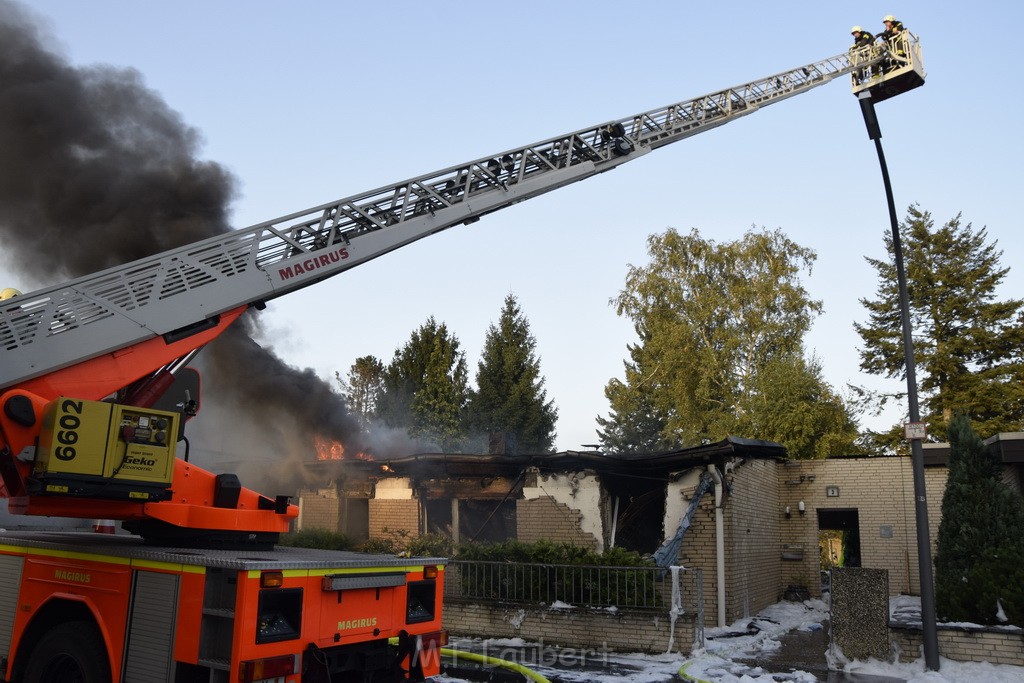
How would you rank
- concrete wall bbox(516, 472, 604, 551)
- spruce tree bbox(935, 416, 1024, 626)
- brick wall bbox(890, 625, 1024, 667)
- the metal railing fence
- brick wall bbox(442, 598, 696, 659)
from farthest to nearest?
concrete wall bbox(516, 472, 604, 551), the metal railing fence, brick wall bbox(442, 598, 696, 659), spruce tree bbox(935, 416, 1024, 626), brick wall bbox(890, 625, 1024, 667)

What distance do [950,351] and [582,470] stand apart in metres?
26.2

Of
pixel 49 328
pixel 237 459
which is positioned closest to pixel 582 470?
pixel 237 459

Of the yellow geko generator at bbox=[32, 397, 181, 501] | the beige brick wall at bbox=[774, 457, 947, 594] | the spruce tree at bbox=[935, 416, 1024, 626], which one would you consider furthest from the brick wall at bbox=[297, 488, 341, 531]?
the yellow geko generator at bbox=[32, 397, 181, 501]

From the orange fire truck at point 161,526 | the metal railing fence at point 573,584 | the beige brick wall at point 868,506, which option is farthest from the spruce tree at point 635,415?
the orange fire truck at point 161,526

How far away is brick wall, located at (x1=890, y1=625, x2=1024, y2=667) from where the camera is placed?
9844 millimetres

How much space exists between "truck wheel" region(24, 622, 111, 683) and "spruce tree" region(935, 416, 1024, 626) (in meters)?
10.4

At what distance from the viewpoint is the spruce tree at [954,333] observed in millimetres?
34094

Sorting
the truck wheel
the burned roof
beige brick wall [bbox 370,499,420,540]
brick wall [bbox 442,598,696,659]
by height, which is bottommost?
brick wall [bbox 442,598,696,659]

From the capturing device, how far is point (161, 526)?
7.14 m

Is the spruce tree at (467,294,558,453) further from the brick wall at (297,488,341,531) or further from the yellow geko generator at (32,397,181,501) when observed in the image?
the yellow geko generator at (32,397,181,501)

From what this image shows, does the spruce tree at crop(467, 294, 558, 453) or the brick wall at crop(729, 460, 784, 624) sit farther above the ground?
the spruce tree at crop(467, 294, 558, 453)

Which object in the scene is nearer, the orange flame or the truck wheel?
the truck wheel

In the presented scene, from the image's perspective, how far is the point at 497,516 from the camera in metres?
19.1

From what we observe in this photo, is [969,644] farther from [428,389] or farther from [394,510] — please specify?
[428,389]
